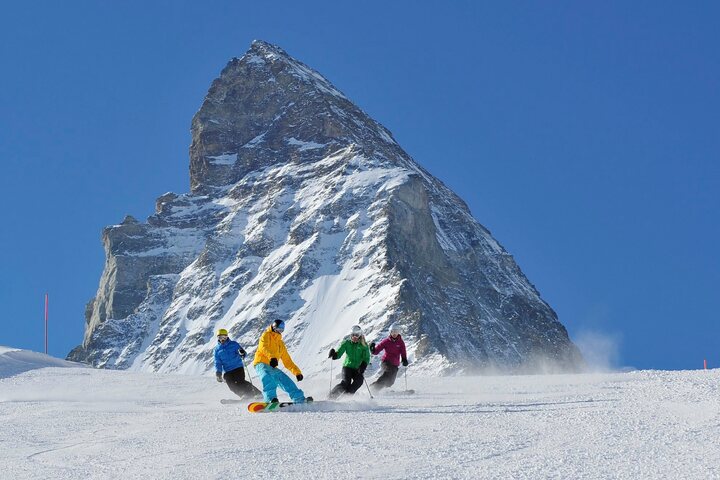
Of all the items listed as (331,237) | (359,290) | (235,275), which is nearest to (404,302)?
(359,290)

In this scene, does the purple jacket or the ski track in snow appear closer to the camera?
the ski track in snow

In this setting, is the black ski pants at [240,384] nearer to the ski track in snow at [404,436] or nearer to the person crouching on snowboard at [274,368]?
the ski track in snow at [404,436]

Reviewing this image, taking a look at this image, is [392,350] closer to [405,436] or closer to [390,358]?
[390,358]

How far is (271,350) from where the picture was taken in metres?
17.0

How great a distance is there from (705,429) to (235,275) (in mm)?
190082

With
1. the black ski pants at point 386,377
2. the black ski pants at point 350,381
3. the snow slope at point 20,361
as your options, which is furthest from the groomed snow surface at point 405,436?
the snow slope at point 20,361

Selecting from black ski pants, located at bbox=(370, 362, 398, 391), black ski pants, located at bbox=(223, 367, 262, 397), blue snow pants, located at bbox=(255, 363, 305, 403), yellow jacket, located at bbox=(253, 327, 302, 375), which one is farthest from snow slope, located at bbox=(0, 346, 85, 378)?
blue snow pants, located at bbox=(255, 363, 305, 403)

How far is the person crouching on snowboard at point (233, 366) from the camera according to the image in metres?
18.7

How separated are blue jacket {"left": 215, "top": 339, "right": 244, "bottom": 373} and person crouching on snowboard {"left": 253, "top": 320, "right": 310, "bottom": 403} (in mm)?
1760

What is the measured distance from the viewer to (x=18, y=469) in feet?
35.9

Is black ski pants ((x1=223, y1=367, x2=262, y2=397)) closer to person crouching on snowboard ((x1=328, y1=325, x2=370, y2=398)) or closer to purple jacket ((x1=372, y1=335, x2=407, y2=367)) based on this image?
person crouching on snowboard ((x1=328, y1=325, x2=370, y2=398))

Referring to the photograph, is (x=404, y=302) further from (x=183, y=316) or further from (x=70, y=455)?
(x=70, y=455)

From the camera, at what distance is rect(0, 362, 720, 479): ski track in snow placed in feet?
33.2

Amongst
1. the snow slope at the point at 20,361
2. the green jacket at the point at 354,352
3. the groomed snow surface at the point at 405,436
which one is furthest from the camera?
the snow slope at the point at 20,361
